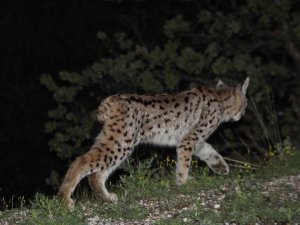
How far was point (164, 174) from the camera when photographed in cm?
992

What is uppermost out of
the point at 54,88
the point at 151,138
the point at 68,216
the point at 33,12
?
the point at 33,12

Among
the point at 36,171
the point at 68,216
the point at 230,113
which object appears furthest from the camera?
the point at 36,171

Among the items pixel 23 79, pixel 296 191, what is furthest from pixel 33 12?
pixel 296 191

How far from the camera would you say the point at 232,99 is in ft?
35.7

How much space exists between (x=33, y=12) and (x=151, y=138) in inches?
502

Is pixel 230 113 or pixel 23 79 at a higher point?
pixel 23 79

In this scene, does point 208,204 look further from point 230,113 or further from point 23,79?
point 23,79

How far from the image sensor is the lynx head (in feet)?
35.4

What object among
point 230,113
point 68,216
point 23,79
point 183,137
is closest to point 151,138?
point 183,137

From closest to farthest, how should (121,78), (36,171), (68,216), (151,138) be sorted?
(68,216) < (151,138) < (121,78) < (36,171)

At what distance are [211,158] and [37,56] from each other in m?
11.6

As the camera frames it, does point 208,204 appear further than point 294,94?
No

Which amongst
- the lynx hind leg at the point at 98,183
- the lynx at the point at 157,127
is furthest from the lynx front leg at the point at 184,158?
the lynx hind leg at the point at 98,183

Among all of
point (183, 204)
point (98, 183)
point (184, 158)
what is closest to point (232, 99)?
point (184, 158)
